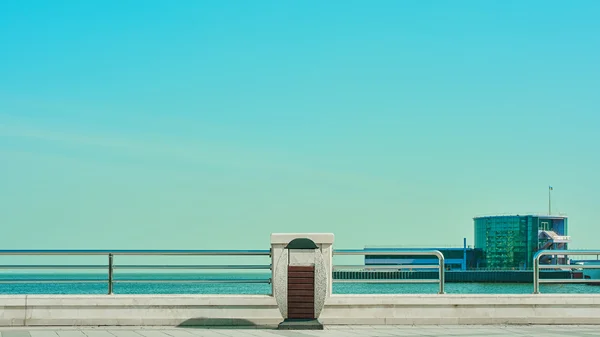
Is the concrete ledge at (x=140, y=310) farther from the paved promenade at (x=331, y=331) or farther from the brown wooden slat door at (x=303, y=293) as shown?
the brown wooden slat door at (x=303, y=293)

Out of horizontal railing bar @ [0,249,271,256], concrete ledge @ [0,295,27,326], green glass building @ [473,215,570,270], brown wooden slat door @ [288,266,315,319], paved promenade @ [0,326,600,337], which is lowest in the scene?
green glass building @ [473,215,570,270]

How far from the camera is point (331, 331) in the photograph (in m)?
13.1

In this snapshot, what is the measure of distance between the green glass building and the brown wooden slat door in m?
104

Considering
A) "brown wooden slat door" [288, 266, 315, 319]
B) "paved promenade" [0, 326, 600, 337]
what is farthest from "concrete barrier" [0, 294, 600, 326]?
"brown wooden slat door" [288, 266, 315, 319]

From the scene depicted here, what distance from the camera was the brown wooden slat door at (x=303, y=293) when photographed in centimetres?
1342

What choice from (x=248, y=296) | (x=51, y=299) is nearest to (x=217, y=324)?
(x=248, y=296)

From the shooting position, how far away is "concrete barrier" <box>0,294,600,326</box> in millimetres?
13742

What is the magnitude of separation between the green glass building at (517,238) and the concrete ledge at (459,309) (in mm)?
101565

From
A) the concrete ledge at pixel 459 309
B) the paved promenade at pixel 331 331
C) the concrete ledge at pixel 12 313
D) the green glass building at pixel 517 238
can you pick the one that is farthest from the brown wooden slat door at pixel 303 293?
the green glass building at pixel 517 238

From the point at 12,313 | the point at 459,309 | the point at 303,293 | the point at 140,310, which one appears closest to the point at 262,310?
the point at 303,293

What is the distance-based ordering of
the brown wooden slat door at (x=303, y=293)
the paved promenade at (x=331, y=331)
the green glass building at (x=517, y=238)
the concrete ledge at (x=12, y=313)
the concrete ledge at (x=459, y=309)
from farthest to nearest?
the green glass building at (x=517, y=238) < the concrete ledge at (x=459, y=309) < the concrete ledge at (x=12, y=313) < the brown wooden slat door at (x=303, y=293) < the paved promenade at (x=331, y=331)

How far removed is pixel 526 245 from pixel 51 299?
10597 cm

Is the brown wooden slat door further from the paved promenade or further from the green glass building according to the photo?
the green glass building

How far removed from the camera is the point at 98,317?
45.1ft
